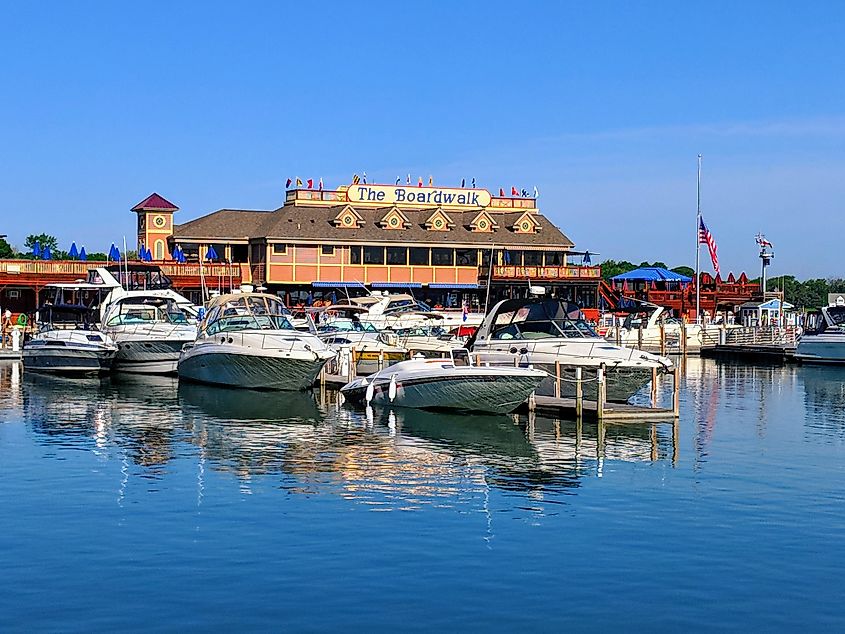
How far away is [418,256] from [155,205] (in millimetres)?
18273

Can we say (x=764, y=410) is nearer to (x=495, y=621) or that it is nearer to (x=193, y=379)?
(x=193, y=379)

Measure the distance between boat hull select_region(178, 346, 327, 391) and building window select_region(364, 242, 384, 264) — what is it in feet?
131

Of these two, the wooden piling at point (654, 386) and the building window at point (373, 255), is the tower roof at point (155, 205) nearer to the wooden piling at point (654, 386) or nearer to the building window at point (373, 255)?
the building window at point (373, 255)

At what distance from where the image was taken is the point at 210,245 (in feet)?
277

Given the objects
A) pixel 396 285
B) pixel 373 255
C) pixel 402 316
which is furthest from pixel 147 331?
pixel 396 285

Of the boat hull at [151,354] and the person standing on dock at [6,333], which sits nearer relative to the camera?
the boat hull at [151,354]

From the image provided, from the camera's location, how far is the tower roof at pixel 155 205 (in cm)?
8450

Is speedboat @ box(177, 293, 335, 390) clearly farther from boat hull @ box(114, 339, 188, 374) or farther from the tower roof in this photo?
the tower roof

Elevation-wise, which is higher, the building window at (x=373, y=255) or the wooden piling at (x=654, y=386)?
the building window at (x=373, y=255)

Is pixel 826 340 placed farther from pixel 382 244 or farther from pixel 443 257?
pixel 382 244

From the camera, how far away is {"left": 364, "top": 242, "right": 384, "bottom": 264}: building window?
83.6 meters

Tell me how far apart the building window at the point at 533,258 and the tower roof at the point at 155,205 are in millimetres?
24760

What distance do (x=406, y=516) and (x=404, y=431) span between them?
11023 mm

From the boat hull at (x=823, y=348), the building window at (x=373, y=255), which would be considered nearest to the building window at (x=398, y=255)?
the building window at (x=373, y=255)
